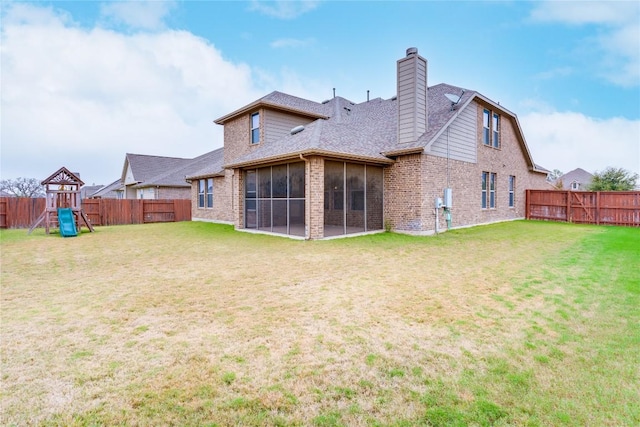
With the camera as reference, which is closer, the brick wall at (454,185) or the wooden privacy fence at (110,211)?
the brick wall at (454,185)

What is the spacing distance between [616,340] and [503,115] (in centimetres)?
1560

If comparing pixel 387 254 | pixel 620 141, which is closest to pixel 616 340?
pixel 387 254

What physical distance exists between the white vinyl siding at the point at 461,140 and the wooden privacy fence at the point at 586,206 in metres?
7.01

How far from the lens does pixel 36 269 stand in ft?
22.4

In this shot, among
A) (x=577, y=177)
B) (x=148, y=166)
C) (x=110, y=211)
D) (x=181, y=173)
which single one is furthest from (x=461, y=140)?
(x=577, y=177)

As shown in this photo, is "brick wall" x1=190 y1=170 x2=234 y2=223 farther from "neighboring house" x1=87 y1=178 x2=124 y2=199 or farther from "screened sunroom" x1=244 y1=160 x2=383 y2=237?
"neighboring house" x1=87 y1=178 x2=124 y2=199

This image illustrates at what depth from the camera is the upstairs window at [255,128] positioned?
15555 mm

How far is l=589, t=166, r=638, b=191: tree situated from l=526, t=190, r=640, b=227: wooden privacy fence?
955 centimetres

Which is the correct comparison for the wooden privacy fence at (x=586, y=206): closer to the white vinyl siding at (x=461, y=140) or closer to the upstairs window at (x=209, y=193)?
the white vinyl siding at (x=461, y=140)

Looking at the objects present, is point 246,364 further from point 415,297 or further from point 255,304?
point 415,297

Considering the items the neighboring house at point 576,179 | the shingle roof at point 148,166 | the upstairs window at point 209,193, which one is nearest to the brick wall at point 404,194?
the upstairs window at point 209,193

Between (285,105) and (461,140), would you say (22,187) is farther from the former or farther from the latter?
(461,140)

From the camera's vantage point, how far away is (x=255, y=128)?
51.9 feet

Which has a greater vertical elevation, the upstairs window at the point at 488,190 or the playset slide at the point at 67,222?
the upstairs window at the point at 488,190
